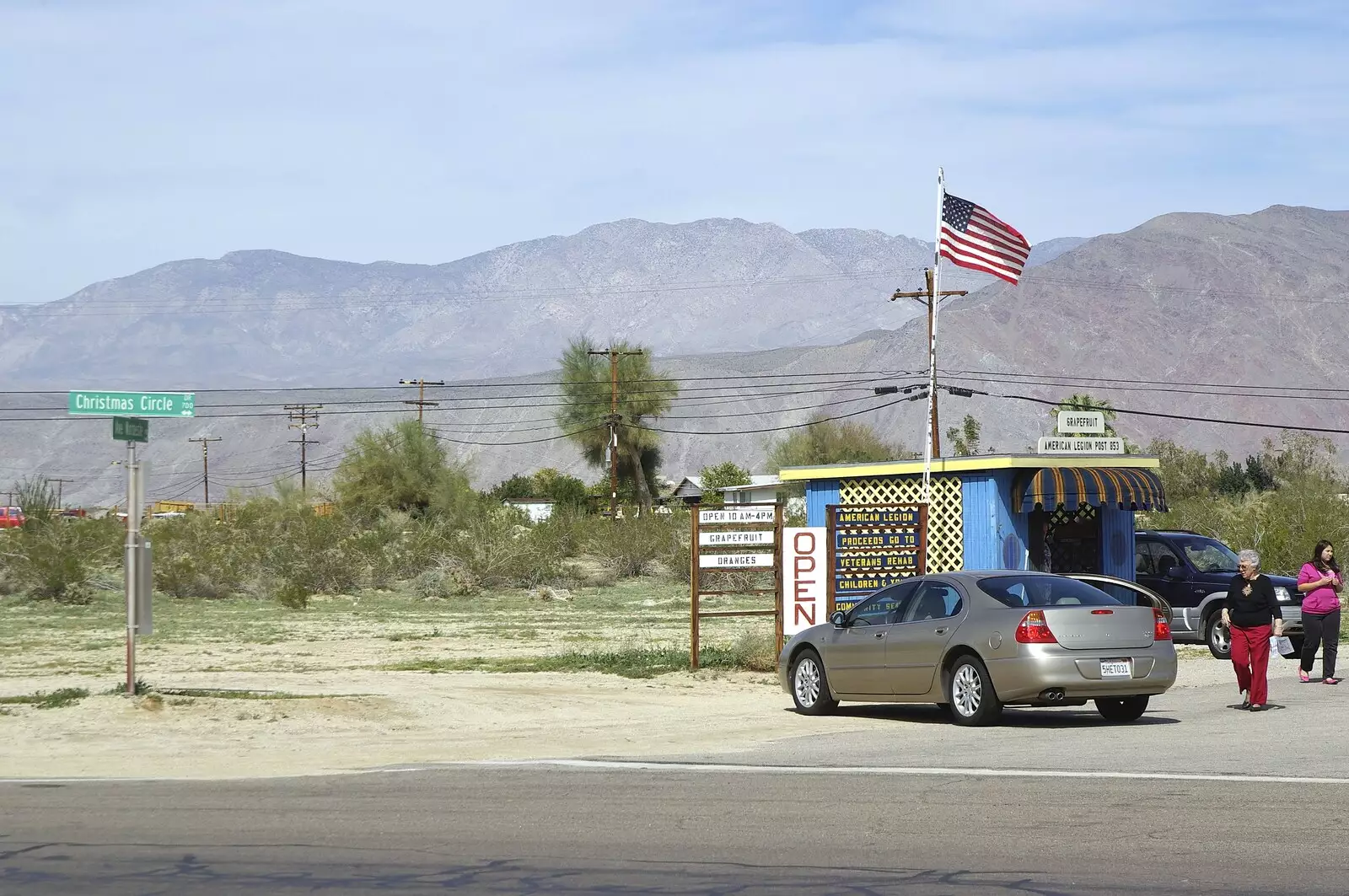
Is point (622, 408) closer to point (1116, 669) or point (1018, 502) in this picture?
point (1018, 502)

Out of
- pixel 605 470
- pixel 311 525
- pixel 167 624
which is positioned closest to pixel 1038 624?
pixel 167 624

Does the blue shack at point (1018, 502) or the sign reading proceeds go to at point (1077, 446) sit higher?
the sign reading proceeds go to at point (1077, 446)

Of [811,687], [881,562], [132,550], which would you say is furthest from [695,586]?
[132,550]

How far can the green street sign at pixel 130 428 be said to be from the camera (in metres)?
16.6

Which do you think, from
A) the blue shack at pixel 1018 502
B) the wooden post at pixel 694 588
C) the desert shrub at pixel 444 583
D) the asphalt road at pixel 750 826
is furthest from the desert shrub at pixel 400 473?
the asphalt road at pixel 750 826

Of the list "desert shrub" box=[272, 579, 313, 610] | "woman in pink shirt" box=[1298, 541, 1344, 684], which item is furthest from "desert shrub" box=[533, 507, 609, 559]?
"woman in pink shirt" box=[1298, 541, 1344, 684]

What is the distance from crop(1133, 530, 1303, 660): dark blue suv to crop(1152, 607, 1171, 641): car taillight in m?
9.70

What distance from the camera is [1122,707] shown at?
53.1 ft

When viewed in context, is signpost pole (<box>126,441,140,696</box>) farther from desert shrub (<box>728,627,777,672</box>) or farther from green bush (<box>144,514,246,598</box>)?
green bush (<box>144,514,246,598</box>)

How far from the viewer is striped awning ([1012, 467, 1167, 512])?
26922 mm

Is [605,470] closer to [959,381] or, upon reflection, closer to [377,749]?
[959,381]

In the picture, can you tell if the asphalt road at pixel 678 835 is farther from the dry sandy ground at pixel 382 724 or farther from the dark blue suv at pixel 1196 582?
the dark blue suv at pixel 1196 582

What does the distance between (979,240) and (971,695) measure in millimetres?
14255

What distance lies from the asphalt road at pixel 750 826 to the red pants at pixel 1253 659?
101 inches
